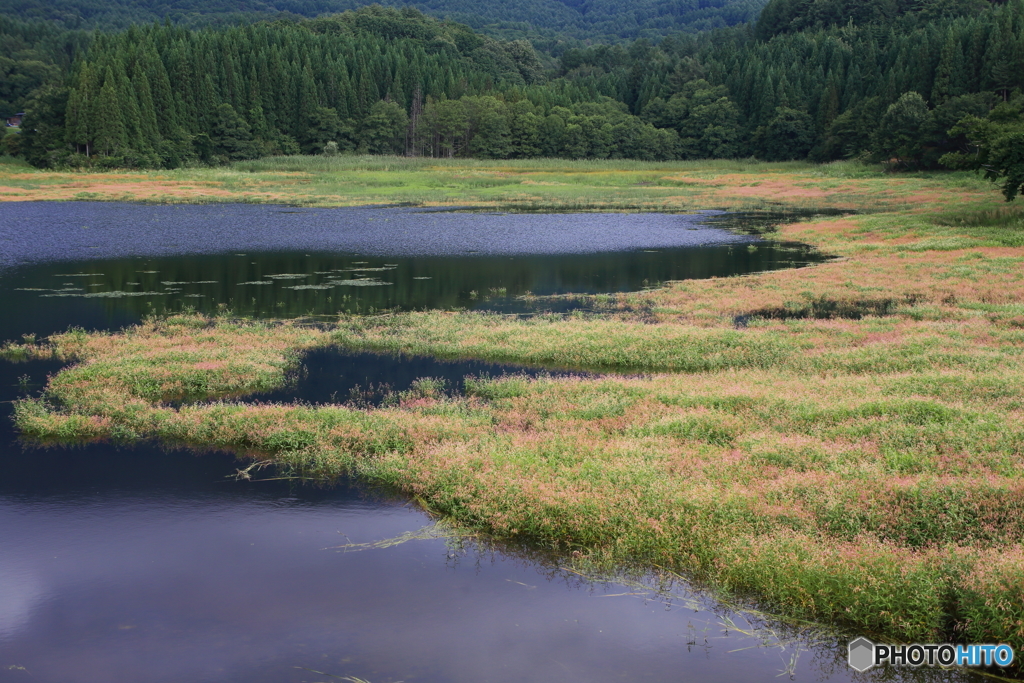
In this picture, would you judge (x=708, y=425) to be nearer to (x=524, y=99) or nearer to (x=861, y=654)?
(x=861, y=654)

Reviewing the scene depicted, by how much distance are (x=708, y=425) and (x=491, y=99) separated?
143099 mm

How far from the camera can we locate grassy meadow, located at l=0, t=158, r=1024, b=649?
1011 centimetres

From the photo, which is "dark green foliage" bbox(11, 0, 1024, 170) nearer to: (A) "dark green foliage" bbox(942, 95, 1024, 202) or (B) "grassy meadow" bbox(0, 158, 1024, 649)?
(A) "dark green foliage" bbox(942, 95, 1024, 202)

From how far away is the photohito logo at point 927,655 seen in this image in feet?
28.0

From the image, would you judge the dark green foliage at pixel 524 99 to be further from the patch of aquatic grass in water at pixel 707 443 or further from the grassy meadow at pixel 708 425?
the patch of aquatic grass in water at pixel 707 443

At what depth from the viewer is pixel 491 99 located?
150250mm

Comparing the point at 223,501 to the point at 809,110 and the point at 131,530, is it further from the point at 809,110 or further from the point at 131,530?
the point at 809,110

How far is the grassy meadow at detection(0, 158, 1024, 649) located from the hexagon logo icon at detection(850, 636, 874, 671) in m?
0.31

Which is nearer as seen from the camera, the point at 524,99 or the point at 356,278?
the point at 356,278

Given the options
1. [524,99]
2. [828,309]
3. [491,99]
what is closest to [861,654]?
[828,309]

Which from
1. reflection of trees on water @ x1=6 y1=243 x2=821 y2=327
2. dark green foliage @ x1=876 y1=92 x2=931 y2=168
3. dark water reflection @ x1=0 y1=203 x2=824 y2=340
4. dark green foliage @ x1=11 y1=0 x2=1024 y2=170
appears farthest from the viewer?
dark green foliage @ x1=11 y1=0 x2=1024 y2=170

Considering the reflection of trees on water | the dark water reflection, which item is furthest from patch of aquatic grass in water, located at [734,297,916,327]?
the reflection of trees on water

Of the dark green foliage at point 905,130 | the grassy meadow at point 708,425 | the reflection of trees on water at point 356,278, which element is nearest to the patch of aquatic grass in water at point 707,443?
the grassy meadow at point 708,425

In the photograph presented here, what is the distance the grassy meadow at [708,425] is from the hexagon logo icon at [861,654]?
0.31 meters
